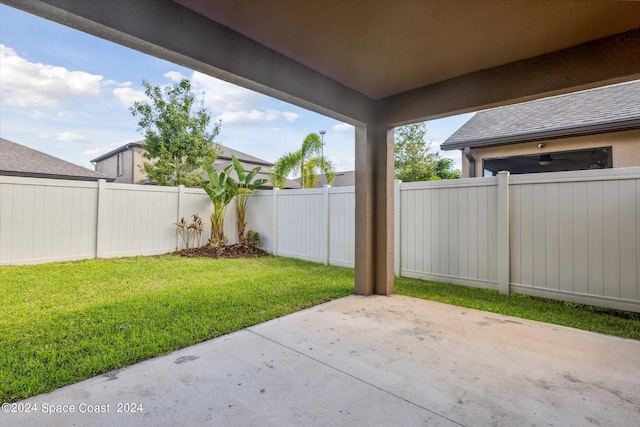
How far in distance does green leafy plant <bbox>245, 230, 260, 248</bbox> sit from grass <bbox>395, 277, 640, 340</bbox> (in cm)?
465

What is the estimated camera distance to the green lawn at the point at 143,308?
239 centimetres

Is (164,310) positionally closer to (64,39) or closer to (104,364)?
(104,364)

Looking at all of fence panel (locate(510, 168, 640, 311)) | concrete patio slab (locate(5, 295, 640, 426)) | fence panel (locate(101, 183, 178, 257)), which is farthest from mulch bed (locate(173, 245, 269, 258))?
fence panel (locate(510, 168, 640, 311))

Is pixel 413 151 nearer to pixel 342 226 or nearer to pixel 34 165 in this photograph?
pixel 342 226

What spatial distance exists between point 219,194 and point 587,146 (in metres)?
8.41

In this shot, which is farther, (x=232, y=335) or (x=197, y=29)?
(x=232, y=335)

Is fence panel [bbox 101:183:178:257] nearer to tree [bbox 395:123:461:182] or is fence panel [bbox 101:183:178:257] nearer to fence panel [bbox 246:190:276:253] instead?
fence panel [bbox 246:190:276:253]

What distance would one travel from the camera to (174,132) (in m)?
11.4

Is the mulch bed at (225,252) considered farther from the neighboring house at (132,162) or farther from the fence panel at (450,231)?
the neighboring house at (132,162)

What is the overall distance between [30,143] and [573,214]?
1605 centimetres

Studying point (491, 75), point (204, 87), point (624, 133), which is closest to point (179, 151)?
point (204, 87)

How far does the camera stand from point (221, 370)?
7.59 ft

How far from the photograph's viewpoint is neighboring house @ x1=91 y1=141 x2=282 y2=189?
1488 cm

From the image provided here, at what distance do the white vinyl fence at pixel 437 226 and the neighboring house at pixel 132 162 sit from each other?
674cm
